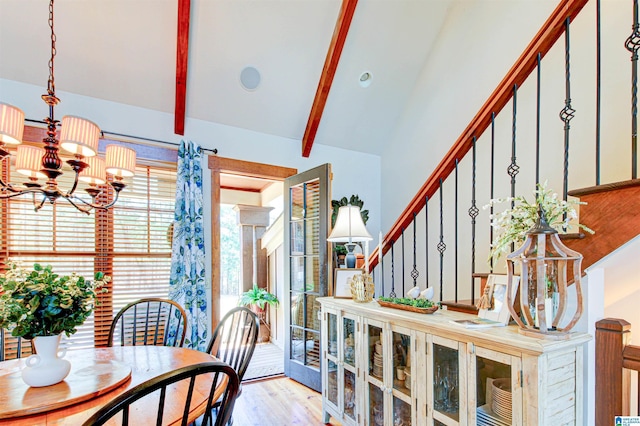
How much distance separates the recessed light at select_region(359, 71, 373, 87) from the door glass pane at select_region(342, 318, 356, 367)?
106 inches

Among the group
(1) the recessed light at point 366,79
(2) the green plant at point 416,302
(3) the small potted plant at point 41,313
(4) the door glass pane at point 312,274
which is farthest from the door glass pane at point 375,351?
(1) the recessed light at point 366,79

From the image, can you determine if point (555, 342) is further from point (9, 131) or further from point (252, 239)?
point (252, 239)

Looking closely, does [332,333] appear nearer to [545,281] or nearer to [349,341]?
[349,341]

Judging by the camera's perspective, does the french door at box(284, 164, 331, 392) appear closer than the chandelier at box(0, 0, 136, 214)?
No

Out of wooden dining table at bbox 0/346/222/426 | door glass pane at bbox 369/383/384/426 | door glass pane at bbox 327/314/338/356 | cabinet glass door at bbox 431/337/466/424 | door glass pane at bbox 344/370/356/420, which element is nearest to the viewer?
wooden dining table at bbox 0/346/222/426

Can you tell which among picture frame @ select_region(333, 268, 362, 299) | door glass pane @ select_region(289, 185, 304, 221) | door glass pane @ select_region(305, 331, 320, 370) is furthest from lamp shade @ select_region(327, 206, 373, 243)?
door glass pane @ select_region(305, 331, 320, 370)

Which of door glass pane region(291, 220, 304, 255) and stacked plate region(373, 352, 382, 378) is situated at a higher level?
door glass pane region(291, 220, 304, 255)

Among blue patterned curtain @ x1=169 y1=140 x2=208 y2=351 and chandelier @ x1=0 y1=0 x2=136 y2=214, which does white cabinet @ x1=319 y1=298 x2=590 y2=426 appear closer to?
blue patterned curtain @ x1=169 y1=140 x2=208 y2=351

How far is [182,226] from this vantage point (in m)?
3.12

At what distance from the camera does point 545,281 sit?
133 centimetres

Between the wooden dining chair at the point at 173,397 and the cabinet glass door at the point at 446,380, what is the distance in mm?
999

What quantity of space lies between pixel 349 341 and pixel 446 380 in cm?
85

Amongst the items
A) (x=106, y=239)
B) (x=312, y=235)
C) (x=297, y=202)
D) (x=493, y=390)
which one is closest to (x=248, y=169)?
(x=297, y=202)

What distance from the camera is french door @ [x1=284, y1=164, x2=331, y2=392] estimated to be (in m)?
3.16
